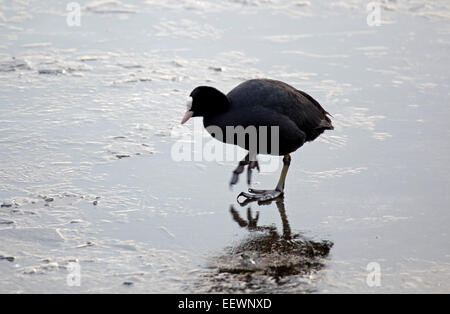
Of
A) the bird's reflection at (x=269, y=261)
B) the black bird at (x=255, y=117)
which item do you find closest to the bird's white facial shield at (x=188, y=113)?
the black bird at (x=255, y=117)

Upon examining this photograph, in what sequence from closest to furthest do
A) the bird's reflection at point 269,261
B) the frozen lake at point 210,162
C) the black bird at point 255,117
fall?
the bird's reflection at point 269,261 < the frozen lake at point 210,162 < the black bird at point 255,117

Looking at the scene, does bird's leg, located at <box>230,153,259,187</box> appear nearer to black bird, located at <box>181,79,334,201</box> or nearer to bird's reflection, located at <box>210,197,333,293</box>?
black bird, located at <box>181,79,334,201</box>

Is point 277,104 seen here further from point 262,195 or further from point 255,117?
point 262,195

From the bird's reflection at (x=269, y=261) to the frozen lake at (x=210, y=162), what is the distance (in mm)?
13

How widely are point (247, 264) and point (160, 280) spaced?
0.58 meters

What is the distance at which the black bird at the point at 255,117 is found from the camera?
5.59 meters

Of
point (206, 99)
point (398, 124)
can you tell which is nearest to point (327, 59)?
point (398, 124)

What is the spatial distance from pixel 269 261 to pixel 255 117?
126 cm

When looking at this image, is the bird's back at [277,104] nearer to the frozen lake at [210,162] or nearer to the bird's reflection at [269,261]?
the frozen lake at [210,162]

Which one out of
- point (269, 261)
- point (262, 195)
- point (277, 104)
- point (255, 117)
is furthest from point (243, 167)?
point (269, 261)

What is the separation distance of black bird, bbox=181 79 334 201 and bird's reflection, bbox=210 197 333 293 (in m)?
0.56

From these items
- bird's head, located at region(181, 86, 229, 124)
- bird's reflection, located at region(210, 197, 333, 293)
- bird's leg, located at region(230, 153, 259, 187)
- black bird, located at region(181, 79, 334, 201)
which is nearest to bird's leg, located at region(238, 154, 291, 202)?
black bird, located at region(181, 79, 334, 201)

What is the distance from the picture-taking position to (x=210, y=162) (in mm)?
6316

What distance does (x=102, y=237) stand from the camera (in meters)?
4.99
